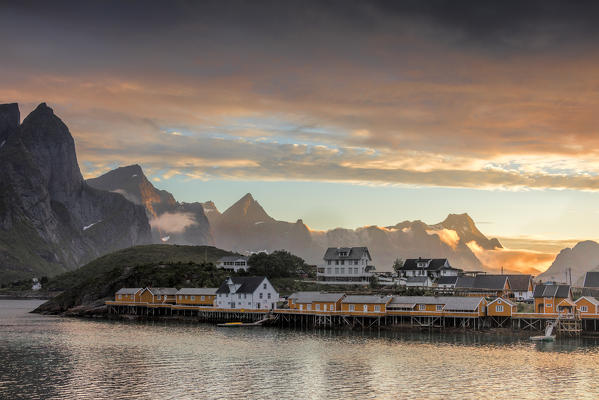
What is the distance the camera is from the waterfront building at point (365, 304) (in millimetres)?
105938

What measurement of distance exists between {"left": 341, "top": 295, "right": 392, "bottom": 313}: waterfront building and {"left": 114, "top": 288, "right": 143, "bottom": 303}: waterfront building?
54.1 metres

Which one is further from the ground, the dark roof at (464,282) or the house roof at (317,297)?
the dark roof at (464,282)

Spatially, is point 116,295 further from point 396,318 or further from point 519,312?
point 519,312

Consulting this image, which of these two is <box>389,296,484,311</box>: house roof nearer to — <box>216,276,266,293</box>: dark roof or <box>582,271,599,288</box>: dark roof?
<box>216,276,266,293</box>: dark roof

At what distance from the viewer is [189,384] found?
5594 cm

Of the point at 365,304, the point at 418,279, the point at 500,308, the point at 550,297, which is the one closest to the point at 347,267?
the point at 418,279

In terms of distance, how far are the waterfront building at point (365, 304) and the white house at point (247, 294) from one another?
18.8 meters

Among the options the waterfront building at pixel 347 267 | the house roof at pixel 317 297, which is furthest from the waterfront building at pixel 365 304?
the waterfront building at pixel 347 267

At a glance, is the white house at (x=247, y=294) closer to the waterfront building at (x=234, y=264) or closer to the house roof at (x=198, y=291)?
the house roof at (x=198, y=291)

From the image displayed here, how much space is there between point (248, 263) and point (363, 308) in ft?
222

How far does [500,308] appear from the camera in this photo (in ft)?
327

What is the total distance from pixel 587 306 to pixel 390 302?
31.4 m

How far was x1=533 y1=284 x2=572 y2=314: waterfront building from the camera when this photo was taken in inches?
3878

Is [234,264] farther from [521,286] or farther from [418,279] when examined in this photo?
[521,286]
